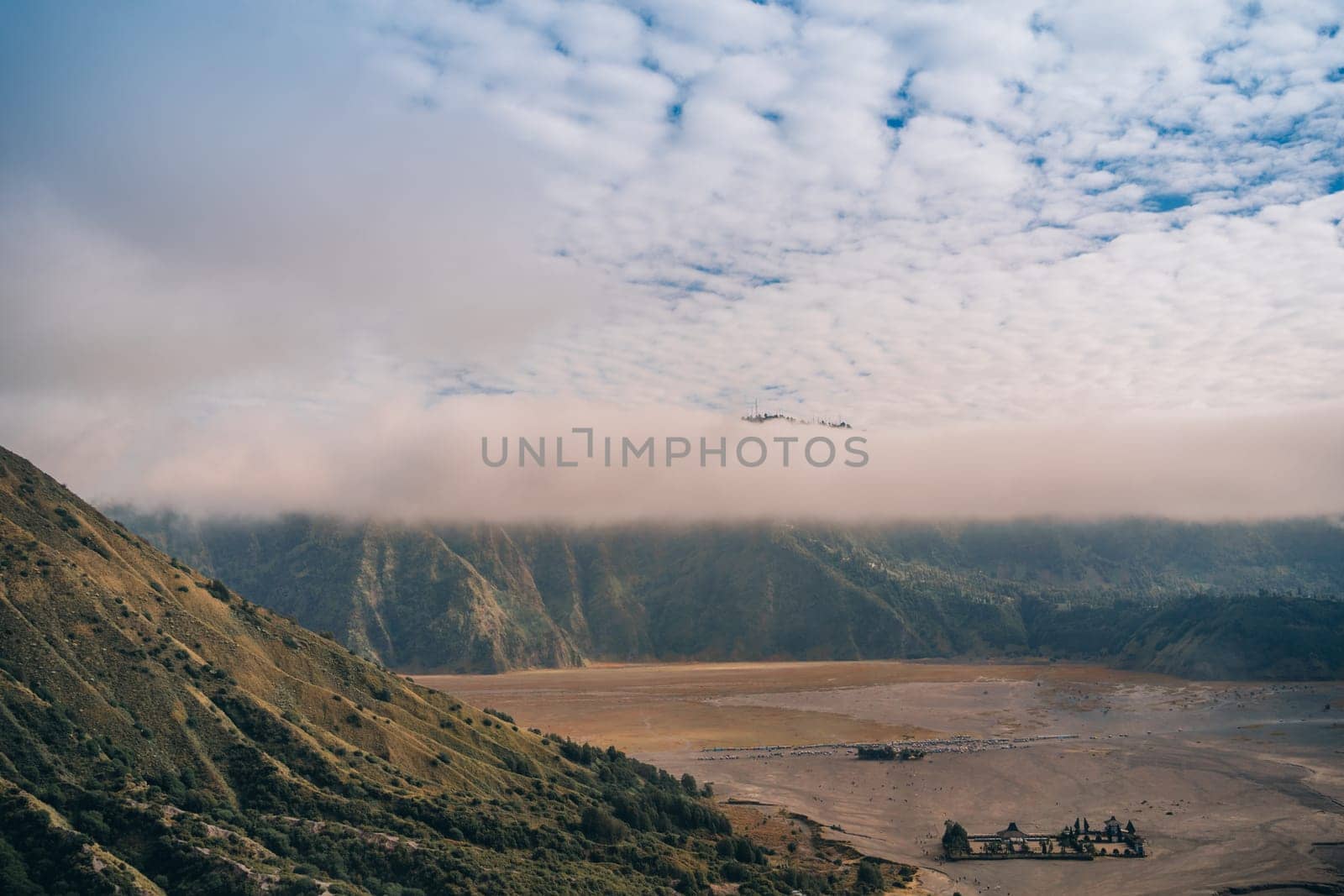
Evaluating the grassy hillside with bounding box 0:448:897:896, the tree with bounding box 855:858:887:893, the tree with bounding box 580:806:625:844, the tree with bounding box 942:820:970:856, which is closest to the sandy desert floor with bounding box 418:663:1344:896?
the tree with bounding box 942:820:970:856

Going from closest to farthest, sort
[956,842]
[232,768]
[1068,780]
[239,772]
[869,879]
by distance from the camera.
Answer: [239,772] → [232,768] → [869,879] → [956,842] → [1068,780]

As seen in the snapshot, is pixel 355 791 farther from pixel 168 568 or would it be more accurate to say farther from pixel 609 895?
pixel 168 568

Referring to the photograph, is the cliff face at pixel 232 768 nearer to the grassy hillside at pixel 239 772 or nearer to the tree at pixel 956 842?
the grassy hillside at pixel 239 772

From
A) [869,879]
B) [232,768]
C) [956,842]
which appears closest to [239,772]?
[232,768]

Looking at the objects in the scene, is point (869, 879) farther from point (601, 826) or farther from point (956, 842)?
point (601, 826)

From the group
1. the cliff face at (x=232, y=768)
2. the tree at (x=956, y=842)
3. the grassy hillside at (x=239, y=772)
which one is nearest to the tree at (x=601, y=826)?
the cliff face at (x=232, y=768)

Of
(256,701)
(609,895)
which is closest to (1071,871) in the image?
(609,895)

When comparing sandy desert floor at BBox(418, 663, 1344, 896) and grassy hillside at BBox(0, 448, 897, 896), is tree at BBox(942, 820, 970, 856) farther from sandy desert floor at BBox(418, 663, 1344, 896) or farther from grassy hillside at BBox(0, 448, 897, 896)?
grassy hillside at BBox(0, 448, 897, 896)
